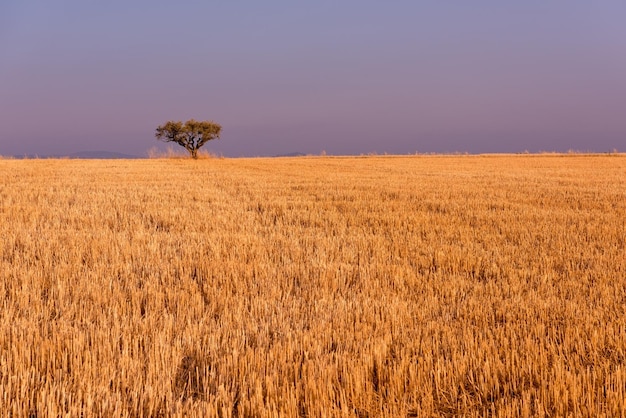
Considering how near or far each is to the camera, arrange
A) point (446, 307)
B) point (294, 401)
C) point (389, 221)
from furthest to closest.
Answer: point (389, 221), point (446, 307), point (294, 401)

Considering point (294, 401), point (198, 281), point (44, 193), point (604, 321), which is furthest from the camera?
point (44, 193)

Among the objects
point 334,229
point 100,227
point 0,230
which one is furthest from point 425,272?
point 0,230

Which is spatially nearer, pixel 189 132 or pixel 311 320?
pixel 311 320

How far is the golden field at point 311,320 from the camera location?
2.38 m

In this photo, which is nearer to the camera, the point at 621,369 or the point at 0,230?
the point at 621,369

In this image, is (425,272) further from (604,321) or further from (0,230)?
(0,230)

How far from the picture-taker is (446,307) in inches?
148

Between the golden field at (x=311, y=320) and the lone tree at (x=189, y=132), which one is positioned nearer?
the golden field at (x=311, y=320)

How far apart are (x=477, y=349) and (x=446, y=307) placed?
86 centimetres

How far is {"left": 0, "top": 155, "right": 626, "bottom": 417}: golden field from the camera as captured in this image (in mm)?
2375

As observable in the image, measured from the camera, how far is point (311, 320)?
344cm

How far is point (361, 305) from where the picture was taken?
379cm

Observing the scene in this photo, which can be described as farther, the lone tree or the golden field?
the lone tree

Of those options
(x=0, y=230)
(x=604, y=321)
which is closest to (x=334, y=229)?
(x=604, y=321)
